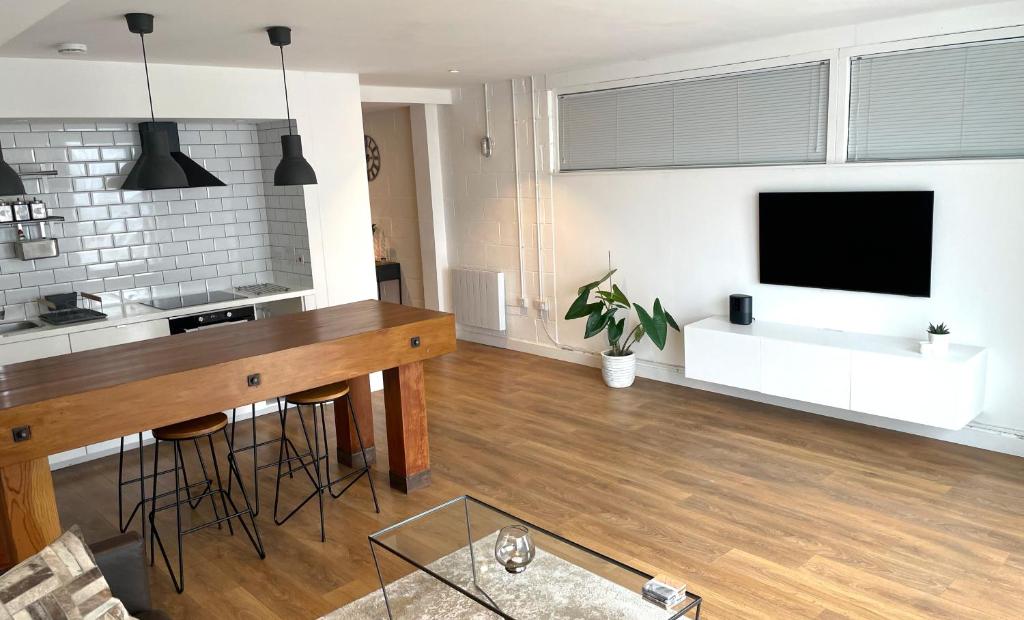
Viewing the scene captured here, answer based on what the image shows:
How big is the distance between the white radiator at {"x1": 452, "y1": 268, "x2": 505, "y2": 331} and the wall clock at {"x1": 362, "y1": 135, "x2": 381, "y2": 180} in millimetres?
1715

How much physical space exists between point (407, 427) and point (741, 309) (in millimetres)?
2490

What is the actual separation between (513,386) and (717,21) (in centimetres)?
311

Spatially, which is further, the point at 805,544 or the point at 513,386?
the point at 513,386

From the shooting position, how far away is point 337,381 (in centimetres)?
381

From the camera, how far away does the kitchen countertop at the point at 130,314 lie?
4.58 m

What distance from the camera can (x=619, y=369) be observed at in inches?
233

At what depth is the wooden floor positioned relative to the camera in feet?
10.3

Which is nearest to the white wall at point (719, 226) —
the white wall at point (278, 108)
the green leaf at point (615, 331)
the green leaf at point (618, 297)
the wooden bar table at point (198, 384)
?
the green leaf at point (618, 297)

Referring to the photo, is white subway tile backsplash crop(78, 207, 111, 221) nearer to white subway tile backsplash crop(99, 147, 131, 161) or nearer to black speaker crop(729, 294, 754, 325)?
white subway tile backsplash crop(99, 147, 131, 161)

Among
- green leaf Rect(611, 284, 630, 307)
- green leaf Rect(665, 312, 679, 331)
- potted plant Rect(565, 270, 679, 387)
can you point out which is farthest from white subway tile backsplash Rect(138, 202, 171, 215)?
green leaf Rect(665, 312, 679, 331)

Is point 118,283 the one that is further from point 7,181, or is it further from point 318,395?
point 318,395

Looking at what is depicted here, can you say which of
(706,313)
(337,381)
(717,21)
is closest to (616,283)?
(706,313)

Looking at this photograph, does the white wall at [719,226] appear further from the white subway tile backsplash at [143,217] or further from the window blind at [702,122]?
the white subway tile backsplash at [143,217]

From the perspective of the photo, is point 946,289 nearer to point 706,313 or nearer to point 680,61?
point 706,313
